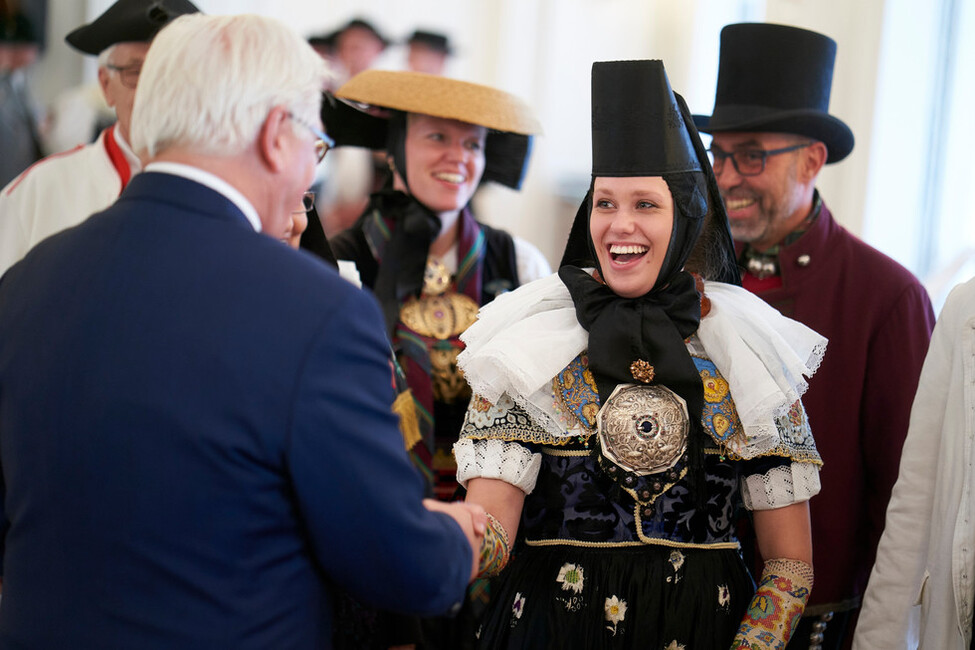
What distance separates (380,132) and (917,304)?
202cm

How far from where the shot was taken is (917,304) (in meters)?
2.96

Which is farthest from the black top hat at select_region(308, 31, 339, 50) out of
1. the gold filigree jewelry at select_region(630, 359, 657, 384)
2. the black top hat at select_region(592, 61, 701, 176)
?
the gold filigree jewelry at select_region(630, 359, 657, 384)

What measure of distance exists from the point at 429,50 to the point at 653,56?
7.01ft

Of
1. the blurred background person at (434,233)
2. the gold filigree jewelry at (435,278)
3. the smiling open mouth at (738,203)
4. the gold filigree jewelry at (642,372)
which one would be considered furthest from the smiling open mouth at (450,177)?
the gold filigree jewelry at (642,372)

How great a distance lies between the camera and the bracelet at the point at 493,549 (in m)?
1.99

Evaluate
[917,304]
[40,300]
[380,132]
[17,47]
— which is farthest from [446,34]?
[40,300]

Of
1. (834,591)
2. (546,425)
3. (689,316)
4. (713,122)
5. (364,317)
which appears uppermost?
(713,122)

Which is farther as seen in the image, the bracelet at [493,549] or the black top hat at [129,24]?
the black top hat at [129,24]

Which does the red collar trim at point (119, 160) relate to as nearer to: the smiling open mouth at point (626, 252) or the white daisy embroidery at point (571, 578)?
the smiling open mouth at point (626, 252)

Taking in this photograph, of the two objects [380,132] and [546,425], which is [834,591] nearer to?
[546,425]

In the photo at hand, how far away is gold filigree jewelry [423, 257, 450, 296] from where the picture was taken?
3580 millimetres

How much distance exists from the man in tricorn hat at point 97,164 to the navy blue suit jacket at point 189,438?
1801 mm

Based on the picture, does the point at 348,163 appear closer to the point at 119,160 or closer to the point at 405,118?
the point at 405,118

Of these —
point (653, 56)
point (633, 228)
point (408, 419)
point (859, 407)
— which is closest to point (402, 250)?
point (408, 419)
